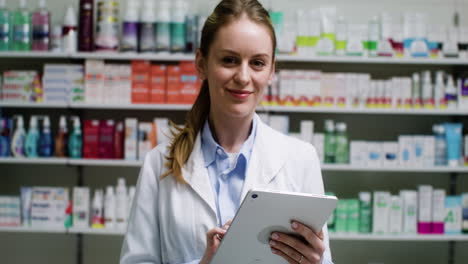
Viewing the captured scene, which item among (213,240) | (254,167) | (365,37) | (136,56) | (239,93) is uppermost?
(365,37)

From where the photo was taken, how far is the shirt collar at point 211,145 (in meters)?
1.37

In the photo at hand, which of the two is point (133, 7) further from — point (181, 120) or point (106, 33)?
point (181, 120)

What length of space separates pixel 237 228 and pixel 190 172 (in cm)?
28

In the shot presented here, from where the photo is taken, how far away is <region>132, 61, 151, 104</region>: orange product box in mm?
3342

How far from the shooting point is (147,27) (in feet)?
10.9

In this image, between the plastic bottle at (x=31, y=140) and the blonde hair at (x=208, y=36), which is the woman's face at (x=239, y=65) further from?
the plastic bottle at (x=31, y=140)

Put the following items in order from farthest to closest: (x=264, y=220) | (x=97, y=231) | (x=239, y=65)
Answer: (x=97, y=231), (x=239, y=65), (x=264, y=220)

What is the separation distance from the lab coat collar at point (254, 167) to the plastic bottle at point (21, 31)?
247 cm

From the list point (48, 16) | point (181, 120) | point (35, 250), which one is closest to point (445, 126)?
point (181, 120)

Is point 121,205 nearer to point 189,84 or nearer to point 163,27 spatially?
point 189,84

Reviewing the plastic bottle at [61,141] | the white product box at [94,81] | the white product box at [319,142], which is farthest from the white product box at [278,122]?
the plastic bottle at [61,141]

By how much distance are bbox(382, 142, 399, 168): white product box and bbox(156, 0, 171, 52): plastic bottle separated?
170 centimetres

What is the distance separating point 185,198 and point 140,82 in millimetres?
2169

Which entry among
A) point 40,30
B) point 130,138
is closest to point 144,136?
point 130,138
